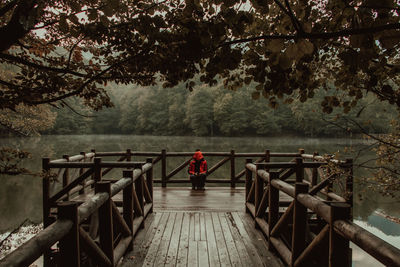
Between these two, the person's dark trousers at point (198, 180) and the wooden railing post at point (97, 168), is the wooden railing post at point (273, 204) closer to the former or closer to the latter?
the wooden railing post at point (97, 168)

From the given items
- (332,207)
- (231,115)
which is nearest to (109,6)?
(332,207)

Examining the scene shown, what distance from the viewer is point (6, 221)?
37.2ft

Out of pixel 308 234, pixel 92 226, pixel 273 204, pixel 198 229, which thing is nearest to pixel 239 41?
pixel 273 204

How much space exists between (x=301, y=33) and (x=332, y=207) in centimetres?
164

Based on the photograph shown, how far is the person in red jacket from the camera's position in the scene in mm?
8047

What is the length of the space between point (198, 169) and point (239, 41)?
6595mm

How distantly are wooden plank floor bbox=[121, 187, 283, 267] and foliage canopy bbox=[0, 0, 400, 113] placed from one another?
2.39m

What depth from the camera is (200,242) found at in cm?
429

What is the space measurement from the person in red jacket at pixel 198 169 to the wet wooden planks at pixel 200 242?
2.47 meters

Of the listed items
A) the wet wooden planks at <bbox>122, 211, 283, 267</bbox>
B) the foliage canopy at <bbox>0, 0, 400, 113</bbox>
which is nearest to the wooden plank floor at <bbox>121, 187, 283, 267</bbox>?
the wet wooden planks at <bbox>122, 211, 283, 267</bbox>

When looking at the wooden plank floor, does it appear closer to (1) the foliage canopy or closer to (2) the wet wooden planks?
(2) the wet wooden planks

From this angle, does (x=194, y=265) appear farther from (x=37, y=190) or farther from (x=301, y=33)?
(x=37, y=190)

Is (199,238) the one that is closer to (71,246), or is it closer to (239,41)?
(71,246)

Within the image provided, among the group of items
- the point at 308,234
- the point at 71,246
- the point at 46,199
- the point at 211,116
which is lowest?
the point at 308,234
